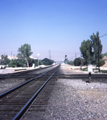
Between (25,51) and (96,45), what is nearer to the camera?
(96,45)

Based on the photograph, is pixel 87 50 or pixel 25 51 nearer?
pixel 87 50

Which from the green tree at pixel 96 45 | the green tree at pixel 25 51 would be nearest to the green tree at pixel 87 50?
the green tree at pixel 96 45

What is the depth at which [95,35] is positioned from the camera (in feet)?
202

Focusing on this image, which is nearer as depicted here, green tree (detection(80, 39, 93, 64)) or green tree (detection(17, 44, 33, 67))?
green tree (detection(80, 39, 93, 64))

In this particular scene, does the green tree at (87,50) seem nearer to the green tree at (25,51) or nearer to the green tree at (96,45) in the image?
the green tree at (96,45)

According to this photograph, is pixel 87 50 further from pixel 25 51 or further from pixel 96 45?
pixel 25 51

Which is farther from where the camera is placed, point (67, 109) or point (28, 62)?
point (28, 62)

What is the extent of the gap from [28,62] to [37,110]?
106 m

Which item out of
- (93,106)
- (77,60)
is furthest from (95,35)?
(93,106)

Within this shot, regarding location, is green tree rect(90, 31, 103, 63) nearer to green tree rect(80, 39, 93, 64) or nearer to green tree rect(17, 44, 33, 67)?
green tree rect(80, 39, 93, 64)

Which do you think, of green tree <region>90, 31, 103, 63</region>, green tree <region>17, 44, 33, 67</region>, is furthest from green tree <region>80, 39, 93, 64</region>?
green tree <region>17, 44, 33, 67</region>

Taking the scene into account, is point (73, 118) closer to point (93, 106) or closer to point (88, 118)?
point (88, 118)

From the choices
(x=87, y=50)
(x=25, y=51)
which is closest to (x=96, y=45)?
(x=87, y=50)

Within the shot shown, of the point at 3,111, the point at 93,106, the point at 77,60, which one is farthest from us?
the point at 77,60
